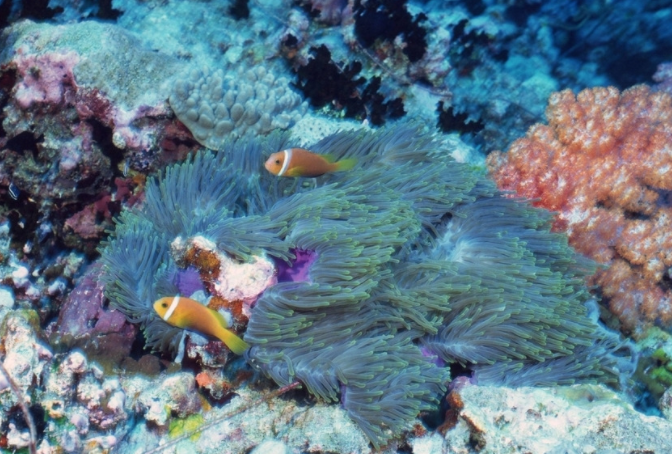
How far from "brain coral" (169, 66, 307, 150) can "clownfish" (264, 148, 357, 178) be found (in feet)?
3.32

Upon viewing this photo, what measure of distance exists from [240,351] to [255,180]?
135 cm

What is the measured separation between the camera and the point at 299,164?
333 centimetres

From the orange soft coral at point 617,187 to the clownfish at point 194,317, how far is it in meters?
3.13

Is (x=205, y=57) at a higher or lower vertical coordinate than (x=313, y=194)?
lower

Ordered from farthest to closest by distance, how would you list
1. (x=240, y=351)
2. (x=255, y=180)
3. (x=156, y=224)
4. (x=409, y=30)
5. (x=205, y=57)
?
(x=409, y=30) → (x=205, y=57) → (x=255, y=180) → (x=156, y=224) → (x=240, y=351)

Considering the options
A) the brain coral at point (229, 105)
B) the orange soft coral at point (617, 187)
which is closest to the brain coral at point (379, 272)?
the brain coral at point (229, 105)

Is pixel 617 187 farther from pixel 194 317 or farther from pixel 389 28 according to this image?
pixel 194 317

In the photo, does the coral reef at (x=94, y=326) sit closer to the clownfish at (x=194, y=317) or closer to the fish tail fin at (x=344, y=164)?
the clownfish at (x=194, y=317)

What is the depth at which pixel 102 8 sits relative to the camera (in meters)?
5.74

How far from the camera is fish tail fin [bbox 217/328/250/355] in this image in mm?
2715

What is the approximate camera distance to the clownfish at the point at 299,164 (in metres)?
3.26

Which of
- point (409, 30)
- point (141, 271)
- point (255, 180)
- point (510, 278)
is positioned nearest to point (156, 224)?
point (141, 271)

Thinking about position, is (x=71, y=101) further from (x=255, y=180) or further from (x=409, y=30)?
(x=409, y=30)

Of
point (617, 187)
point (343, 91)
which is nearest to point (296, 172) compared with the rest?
point (343, 91)
